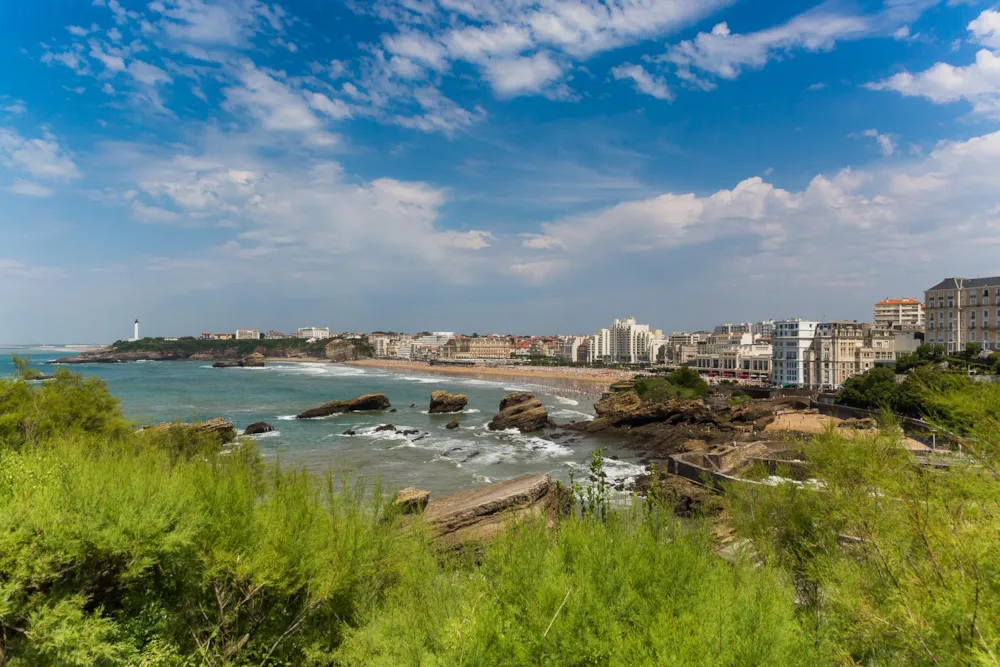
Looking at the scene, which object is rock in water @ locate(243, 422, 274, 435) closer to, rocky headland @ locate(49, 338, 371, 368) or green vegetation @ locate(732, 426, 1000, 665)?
green vegetation @ locate(732, 426, 1000, 665)

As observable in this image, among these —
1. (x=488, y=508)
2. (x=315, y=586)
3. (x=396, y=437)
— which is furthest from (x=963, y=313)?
(x=315, y=586)

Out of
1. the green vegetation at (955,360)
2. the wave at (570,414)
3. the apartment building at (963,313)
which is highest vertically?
the apartment building at (963,313)

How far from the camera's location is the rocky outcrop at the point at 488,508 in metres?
14.3

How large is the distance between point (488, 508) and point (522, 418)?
107 ft

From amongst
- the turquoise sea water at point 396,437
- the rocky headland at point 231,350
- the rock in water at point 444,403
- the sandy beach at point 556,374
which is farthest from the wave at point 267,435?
the rocky headland at point 231,350

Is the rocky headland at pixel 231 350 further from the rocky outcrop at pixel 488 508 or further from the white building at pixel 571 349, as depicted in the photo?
the rocky outcrop at pixel 488 508

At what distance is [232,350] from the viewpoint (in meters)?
177

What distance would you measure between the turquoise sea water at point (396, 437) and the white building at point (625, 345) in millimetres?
89224

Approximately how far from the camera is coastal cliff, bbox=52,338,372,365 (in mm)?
171125

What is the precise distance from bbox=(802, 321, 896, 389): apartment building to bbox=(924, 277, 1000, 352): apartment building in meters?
6.70

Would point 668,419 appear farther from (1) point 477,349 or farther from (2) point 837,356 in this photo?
(1) point 477,349

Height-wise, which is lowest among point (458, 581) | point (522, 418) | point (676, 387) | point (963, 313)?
point (522, 418)

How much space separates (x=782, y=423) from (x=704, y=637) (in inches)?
1837

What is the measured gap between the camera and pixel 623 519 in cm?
992
